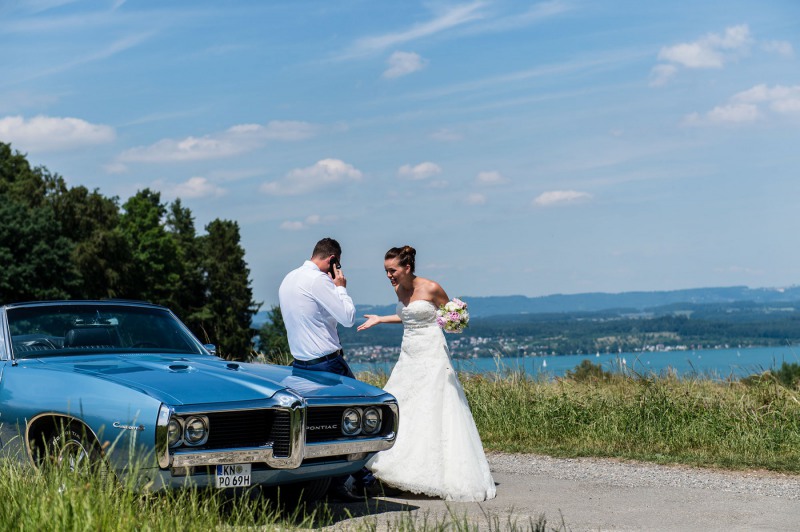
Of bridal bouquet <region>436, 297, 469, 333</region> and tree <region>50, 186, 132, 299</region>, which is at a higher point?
tree <region>50, 186, 132, 299</region>

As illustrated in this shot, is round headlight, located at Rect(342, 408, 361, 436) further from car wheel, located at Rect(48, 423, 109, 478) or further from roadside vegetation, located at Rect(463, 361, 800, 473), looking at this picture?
roadside vegetation, located at Rect(463, 361, 800, 473)

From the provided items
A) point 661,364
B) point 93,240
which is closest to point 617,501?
point 661,364

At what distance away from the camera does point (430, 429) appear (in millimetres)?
8250

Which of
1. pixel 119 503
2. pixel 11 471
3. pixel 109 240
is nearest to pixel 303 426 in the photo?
pixel 119 503

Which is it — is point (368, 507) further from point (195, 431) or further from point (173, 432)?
point (173, 432)

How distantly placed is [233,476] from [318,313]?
6.81 feet

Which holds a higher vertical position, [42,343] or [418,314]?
[418,314]

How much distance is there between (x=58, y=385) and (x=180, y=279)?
64249mm

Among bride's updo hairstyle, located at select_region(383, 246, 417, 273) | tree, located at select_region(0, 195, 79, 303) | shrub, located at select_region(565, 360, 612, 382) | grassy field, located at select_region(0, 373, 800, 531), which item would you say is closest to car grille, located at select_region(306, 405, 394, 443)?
grassy field, located at select_region(0, 373, 800, 531)

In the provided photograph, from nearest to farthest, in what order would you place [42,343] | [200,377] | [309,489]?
1. [200,377]
2. [309,489]
3. [42,343]

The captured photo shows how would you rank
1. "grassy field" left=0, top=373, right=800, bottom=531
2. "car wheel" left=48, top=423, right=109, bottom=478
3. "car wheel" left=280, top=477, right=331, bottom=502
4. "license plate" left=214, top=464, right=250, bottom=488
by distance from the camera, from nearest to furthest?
"car wheel" left=48, top=423, right=109, bottom=478 → "license plate" left=214, top=464, right=250, bottom=488 → "car wheel" left=280, top=477, right=331, bottom=502 → "grassy field" left=0, top=373, right=800, bottom=531

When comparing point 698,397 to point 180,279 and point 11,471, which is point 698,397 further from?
point 180,279

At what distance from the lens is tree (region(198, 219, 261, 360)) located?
233 feet

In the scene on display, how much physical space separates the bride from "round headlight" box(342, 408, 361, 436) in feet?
4.69
